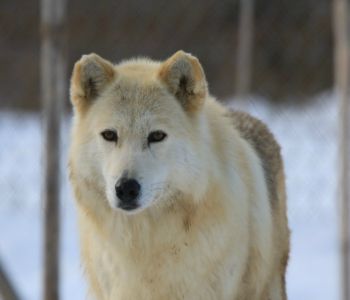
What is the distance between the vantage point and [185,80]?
4.12m

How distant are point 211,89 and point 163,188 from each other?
6.37 m

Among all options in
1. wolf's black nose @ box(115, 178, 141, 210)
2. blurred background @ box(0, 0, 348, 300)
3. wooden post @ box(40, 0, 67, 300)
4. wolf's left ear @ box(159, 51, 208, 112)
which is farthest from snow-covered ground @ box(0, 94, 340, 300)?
wolf's black nose @ box(115, 178, 141, 210)

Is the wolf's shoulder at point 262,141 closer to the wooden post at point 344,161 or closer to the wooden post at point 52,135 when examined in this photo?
the wooden post at point 52,135

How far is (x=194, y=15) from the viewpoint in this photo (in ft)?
32.1

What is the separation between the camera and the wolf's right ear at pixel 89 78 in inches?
162

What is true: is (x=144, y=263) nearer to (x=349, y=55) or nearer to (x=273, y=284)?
(x=273, y=284)

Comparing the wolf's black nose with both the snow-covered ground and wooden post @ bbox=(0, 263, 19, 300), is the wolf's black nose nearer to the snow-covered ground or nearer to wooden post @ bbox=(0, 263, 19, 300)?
wooden post @ bbox=(0, 263, 19, 300)

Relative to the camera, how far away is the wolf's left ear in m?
4.07

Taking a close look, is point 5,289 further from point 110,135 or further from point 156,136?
point 156,136

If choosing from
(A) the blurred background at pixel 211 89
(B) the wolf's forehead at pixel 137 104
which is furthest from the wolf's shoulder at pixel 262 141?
(A) the blurred background at pixel 211 89

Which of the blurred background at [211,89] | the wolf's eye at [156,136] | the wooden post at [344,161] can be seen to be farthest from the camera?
the blurred background at [211,89]

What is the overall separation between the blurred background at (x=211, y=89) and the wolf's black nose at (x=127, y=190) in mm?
4836

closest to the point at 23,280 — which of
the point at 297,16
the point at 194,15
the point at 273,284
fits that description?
the point at 194,15

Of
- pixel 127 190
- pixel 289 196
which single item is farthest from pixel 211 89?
pixel 127 190
